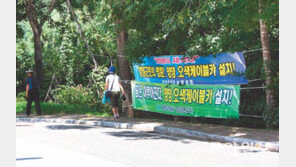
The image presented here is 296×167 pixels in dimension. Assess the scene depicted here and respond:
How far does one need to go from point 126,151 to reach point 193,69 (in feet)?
23.3

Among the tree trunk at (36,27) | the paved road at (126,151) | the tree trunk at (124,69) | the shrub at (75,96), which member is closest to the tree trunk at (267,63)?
the paved road at (126,151)

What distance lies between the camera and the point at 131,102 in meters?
20.6

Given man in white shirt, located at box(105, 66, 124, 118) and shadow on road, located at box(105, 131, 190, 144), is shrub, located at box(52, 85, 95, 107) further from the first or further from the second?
shadow on road, located at box(105, 131, 190, 144)

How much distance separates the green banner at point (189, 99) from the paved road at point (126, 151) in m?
2.78

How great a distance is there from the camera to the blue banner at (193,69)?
15305 mm

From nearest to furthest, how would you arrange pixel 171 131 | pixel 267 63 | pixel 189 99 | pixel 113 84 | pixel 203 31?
pixel 267 63
pixel 171 131
pixel 189 99
pixel 203 31
pixel 113 84

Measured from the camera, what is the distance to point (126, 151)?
1049 centimetres

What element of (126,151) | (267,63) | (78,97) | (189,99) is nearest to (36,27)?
(78,97)

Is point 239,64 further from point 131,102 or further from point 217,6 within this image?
point 131,102

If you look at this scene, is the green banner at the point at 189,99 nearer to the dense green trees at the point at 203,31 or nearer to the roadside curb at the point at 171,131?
the dense green trees at the point at 203,31

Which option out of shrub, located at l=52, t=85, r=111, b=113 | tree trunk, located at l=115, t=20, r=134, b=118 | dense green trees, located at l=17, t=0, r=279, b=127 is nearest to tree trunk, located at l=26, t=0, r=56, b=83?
shrub, located at l=52, t=85, r=111, b=113

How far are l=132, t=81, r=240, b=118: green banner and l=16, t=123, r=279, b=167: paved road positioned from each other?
2.78 metres

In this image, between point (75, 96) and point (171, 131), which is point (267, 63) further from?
point (75, 96)

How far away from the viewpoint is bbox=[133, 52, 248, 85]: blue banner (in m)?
15.3
